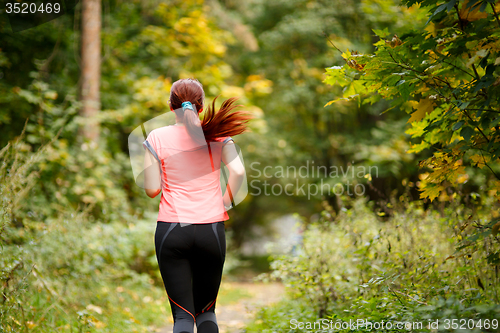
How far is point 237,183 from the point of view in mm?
2207

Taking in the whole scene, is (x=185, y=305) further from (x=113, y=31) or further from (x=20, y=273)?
(x=113, y=31)

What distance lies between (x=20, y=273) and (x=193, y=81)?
245 cm

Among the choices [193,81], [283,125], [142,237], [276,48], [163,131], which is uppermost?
[276,48]

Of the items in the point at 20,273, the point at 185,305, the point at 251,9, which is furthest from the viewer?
the point at 251,9

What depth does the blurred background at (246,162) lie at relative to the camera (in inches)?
125

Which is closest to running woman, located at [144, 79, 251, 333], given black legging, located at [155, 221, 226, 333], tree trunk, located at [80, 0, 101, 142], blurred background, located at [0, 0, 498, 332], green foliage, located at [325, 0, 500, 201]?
black legging, located at [155, 221, 226, 333]

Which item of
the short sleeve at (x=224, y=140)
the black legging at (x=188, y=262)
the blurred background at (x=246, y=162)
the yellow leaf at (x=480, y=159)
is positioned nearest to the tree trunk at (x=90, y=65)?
the blurred background at (x=246, y=162)

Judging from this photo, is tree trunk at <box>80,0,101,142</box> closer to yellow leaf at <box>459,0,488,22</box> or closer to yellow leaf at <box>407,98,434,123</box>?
yellow leaf at <box>407,98,434,123</box>

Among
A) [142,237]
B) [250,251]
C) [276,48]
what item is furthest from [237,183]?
[250,251]

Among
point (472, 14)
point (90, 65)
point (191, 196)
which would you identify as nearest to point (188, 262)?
point (191, 196)

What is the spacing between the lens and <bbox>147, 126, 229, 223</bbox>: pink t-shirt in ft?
6.64

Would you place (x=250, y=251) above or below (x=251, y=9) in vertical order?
below

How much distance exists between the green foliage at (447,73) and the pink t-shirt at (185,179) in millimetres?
1092

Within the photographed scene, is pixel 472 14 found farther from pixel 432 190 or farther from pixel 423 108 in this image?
pixel 432 190
